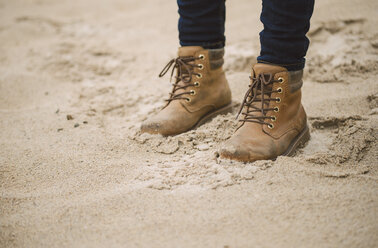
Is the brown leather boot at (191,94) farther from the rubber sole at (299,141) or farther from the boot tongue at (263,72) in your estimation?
the rubber sole at (299,141)

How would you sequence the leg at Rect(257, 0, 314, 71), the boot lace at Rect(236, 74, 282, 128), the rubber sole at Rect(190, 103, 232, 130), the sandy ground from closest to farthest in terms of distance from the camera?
1. the sandy ground
2. the leg at Rect(257, 0, 314, 71)
3. the boot lace at Rect(236, 74, 282, 128)
4. the rubber sole at Rect(190, 103, 232, 130)

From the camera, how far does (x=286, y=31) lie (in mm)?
1160

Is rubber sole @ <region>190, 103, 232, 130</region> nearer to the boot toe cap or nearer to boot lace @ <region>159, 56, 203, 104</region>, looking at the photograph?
boot lace @ <region>159, 56, 203, 104</region>

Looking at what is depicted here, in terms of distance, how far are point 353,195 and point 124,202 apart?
2.34 feet

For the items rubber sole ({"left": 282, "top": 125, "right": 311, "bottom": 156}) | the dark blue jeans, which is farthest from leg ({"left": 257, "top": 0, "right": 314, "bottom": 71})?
rubber sole ({"left": 282, "top": 125, "right": 311, "bottom": 156})

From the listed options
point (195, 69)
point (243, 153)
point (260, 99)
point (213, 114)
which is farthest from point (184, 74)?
point (243, 153)

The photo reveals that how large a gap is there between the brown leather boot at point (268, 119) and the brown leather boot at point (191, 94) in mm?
296

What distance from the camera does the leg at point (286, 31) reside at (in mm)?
1137

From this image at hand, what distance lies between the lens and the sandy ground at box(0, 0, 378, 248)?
95cm

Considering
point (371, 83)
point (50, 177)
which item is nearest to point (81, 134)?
point (50, 177)

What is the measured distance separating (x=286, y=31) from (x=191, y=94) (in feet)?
1.76

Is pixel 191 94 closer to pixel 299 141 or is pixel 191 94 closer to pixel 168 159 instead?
pixel 168 159

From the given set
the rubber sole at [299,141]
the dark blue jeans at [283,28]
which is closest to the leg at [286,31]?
the dark blue jeans at [283,28]

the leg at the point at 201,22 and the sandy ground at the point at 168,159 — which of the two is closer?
the sandy ground at the point at 168,159
